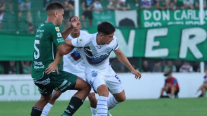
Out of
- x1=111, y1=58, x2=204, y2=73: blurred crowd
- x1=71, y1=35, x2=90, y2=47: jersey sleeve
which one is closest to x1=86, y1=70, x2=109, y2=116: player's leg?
x1=71, y1=35, x2=90, y2=47: jersey sleeve

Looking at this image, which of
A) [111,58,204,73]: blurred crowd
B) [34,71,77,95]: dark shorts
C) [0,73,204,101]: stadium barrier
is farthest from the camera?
[111,58,204,73]: blurred crowd

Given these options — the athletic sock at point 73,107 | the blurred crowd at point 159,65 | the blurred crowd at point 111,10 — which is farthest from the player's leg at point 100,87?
the blurred crowd at point 159,65

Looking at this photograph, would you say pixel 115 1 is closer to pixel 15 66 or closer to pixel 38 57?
pixel 15 66

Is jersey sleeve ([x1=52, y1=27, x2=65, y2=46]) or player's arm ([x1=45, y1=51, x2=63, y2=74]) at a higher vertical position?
jersey sleeve ([x1=52, y1=27, x2=65, y2=46])

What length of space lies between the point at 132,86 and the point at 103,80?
10173mm

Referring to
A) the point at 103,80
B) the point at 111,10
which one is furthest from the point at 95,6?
the point at 103,80

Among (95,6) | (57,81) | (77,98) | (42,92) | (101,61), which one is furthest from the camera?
(95,6)

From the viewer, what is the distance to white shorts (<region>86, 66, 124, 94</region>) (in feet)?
23.2

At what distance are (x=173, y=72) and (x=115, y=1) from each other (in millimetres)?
3968

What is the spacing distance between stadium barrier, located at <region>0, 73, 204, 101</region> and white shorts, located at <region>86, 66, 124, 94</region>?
29.5 ft

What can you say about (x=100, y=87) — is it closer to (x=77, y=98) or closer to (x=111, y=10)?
(x=77, y=98)

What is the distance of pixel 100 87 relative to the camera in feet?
22.8

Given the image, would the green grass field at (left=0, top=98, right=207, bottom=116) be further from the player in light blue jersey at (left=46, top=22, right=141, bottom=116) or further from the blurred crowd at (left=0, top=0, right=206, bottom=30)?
the blurred crowd at (left=0, top=0, right=206, bottom=30)

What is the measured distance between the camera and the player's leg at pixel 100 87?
6.80m
